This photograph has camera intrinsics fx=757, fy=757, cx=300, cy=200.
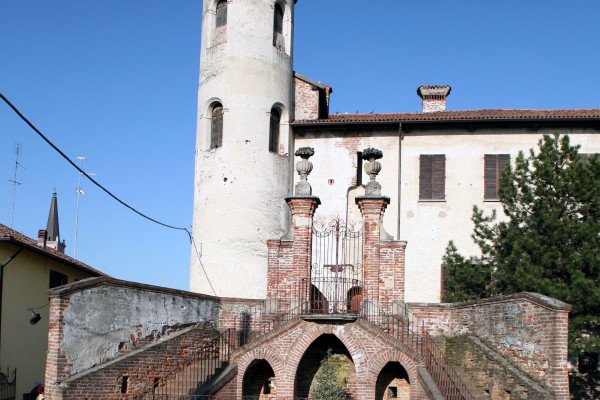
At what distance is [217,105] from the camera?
25922 millimetres

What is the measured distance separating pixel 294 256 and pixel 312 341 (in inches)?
92.1

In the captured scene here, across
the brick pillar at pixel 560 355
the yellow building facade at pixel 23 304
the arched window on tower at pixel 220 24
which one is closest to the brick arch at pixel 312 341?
the brick pillar at pixel 560 355

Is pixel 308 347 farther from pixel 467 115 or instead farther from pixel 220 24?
pixel 220 24

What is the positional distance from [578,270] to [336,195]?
10.1 meters

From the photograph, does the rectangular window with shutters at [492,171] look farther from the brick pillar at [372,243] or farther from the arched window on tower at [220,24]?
the arched window on tower at [220,24]

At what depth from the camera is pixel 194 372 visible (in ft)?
54.5

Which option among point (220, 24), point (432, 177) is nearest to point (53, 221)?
point (220, 24)

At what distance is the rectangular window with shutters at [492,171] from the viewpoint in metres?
25.7

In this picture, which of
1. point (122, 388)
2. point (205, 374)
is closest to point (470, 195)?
point (205, 374)

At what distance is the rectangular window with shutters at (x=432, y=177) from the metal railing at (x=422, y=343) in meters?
8.04

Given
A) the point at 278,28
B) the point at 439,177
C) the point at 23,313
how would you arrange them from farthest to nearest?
the point at 278,28
the point at 439,177
the point at 23,313

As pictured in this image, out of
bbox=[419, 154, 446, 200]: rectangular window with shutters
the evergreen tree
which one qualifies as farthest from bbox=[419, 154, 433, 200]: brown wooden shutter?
the evergreen tree

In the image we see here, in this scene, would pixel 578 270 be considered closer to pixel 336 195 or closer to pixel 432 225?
pixel 432 225

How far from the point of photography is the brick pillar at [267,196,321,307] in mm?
19000
